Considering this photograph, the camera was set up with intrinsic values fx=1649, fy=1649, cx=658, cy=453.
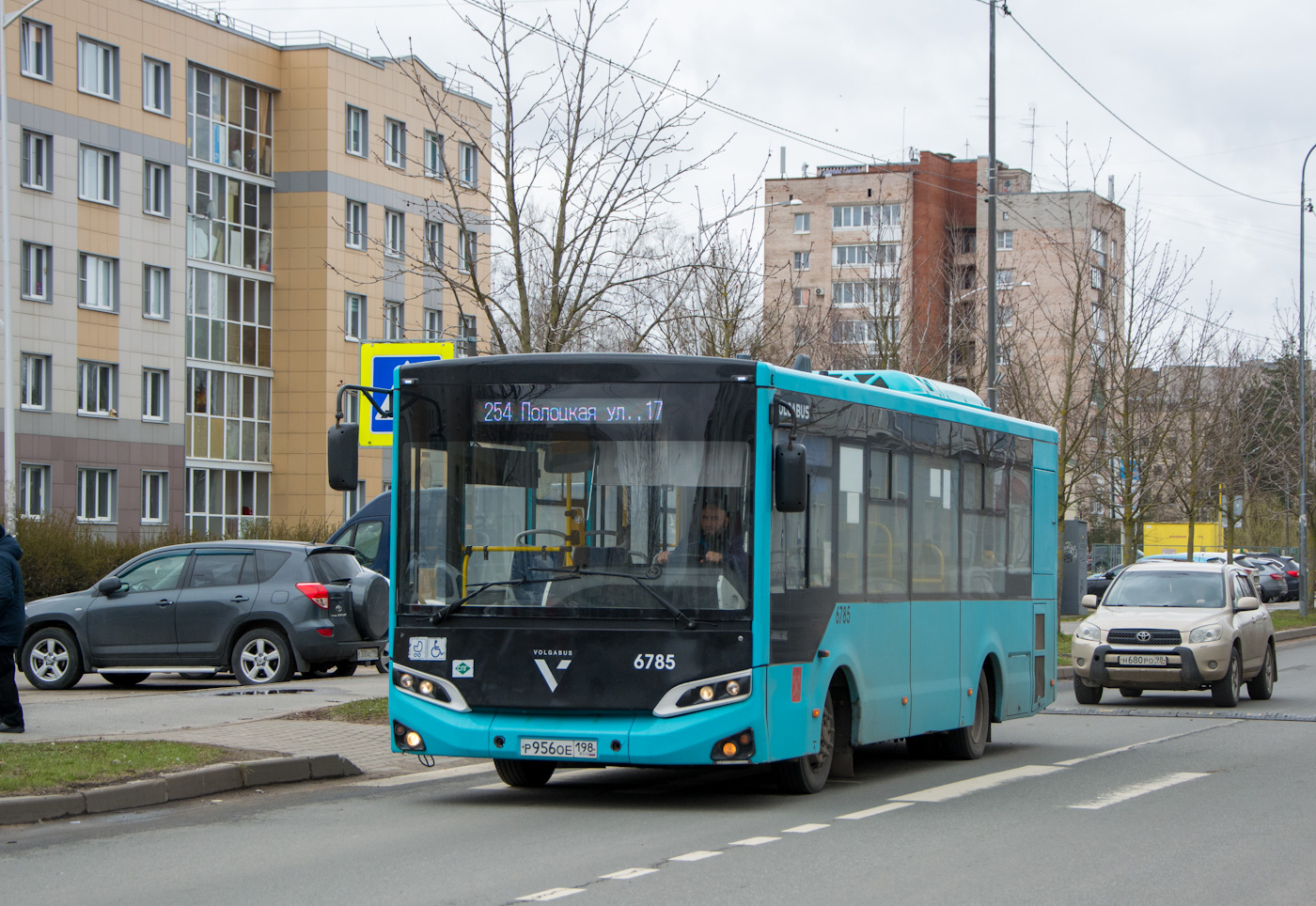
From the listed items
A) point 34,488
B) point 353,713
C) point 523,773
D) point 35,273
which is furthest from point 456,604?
point 35,273

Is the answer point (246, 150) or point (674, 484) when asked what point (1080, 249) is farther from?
point (246, 150)

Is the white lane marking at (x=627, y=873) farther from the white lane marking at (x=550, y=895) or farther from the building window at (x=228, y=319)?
the building window at (x=228, y=319)

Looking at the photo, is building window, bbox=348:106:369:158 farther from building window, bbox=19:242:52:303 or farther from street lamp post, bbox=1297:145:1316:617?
street lamp post, bbox=1297:145:1316:617

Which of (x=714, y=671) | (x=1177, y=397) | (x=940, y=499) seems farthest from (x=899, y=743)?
(x=1177, y=397)

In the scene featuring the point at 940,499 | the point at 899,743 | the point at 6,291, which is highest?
the point at 6,291

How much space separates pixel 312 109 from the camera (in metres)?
52.6

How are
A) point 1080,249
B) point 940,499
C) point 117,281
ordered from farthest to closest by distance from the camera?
point 117,281 < point 1080,249 < point 940,499

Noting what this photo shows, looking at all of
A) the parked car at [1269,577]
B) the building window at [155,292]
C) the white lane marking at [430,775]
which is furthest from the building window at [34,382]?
the parked car at [1269,577]

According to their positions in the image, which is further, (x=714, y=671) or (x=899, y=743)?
(x=899, y=743)

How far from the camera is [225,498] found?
51.6 m

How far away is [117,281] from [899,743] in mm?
36581

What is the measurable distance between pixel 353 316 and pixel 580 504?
152ft

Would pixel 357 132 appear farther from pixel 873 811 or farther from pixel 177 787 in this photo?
pixel 873 811

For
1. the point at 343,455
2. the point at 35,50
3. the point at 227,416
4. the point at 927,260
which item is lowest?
the point at 343,455
